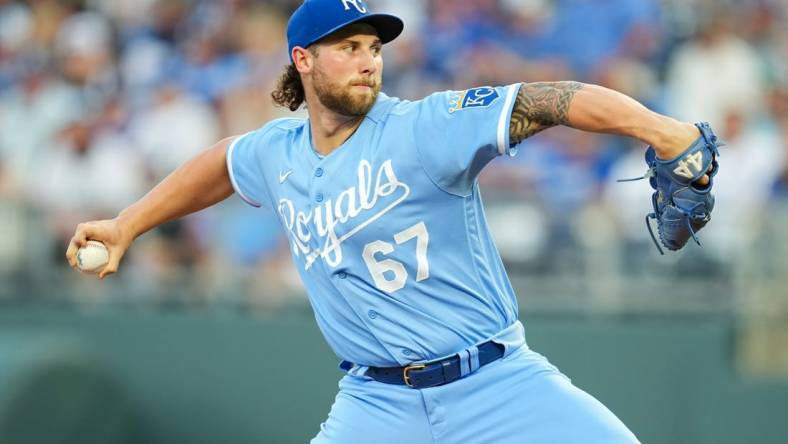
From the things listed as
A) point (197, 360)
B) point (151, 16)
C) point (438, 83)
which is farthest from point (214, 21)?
point (197, 360)

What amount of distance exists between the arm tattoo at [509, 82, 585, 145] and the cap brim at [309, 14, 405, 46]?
0.67 metres

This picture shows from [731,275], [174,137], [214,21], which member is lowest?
[731,275]

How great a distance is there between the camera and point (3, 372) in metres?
8.93

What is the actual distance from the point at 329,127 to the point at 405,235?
56 cm

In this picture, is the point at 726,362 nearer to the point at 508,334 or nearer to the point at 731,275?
the point at 731,275

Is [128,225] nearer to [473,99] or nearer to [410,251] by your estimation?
[410,251]

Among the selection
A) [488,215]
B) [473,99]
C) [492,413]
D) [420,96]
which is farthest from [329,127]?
[420,96]

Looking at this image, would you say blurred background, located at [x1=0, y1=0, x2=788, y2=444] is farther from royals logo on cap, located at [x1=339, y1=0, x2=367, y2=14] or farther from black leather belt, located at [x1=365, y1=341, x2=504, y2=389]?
royals logo on cap, located at [x1=339, y1=0, x2=367, y2=14]

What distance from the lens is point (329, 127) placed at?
4727mm

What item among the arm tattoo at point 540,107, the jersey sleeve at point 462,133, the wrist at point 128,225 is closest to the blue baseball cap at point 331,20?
the jersey sleeve at point 462,133

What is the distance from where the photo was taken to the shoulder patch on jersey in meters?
4.23

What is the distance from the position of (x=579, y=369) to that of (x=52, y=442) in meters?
3.80

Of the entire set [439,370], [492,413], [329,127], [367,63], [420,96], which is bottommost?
[492,413]

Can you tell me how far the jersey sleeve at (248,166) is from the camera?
4.99 m
